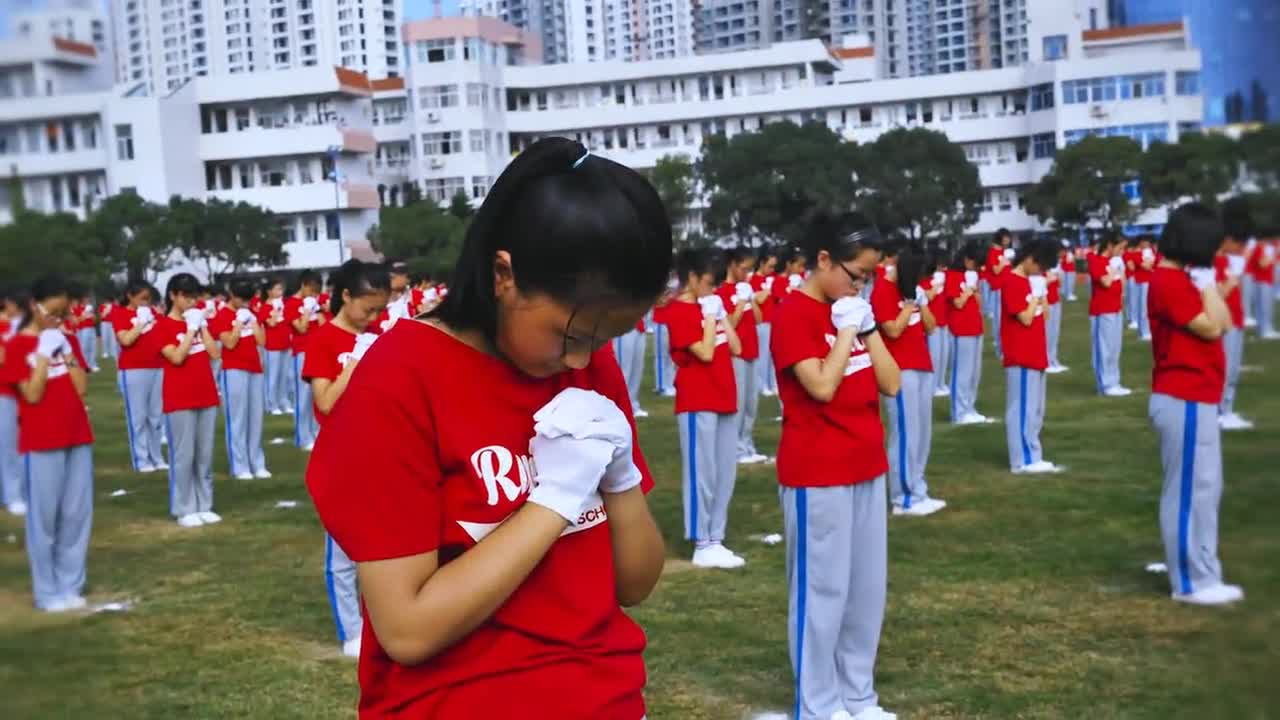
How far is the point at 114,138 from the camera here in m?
1.98

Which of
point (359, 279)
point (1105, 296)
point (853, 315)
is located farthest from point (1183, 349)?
point (1105, 296)

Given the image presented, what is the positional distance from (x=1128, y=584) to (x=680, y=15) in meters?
4.77

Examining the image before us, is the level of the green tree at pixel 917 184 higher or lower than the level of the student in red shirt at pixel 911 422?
higher

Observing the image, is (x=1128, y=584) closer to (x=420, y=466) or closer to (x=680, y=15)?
(x=680, y=15)

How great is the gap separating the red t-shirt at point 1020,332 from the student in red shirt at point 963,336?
2356 mm

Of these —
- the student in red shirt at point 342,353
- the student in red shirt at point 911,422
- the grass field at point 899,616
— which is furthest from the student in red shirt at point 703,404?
the student in red shirt at point 342,353

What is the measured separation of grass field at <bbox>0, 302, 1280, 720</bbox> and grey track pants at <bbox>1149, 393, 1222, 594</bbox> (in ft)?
0.74

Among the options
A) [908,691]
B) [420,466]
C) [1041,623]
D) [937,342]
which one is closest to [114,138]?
[420,466]

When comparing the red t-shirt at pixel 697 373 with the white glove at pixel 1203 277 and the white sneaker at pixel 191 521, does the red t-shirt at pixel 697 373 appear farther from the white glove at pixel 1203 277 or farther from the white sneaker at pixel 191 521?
the white sneaker at pixel 191 521

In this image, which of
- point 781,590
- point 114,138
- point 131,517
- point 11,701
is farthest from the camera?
point 131,517

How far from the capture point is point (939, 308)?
13406mm

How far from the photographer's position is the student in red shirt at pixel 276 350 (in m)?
15.1

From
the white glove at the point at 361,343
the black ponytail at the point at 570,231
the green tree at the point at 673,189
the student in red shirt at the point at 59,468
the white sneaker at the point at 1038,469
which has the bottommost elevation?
the white sneaker at the point at 1038,469

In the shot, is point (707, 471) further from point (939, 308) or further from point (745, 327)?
point (939, 308)
